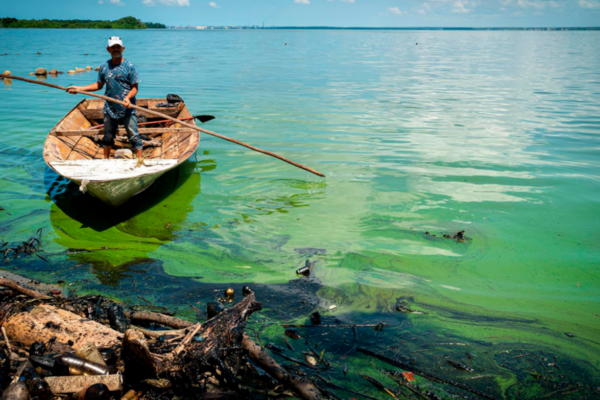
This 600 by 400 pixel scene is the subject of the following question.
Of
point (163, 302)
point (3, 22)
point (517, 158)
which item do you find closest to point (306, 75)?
point (517, 158)

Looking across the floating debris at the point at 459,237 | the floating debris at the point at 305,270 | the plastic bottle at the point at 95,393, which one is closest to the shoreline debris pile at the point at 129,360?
the plastic bottle at the point at 95,393

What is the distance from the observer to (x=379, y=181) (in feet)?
29.9

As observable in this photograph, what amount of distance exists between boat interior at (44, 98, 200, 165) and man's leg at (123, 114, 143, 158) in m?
0.33

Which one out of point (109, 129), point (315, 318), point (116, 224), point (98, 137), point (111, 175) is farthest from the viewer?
point (98, 137)

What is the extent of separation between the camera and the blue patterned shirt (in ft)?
24.4

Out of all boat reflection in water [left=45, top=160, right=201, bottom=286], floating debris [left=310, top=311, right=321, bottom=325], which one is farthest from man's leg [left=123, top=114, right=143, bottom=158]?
floating debris [left=310, top=311, right=321, bottom=325]

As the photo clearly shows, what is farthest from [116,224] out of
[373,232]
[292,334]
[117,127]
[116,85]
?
[373,232]

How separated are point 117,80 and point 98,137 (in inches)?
87.0

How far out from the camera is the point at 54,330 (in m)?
3.46

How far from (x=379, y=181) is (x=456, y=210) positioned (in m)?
1.96

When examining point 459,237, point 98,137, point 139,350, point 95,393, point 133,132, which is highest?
point 133,132

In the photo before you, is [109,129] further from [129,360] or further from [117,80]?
[129,360]

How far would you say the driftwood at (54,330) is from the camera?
11.2 ft

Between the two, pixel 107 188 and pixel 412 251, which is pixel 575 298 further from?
pixel 107 188
